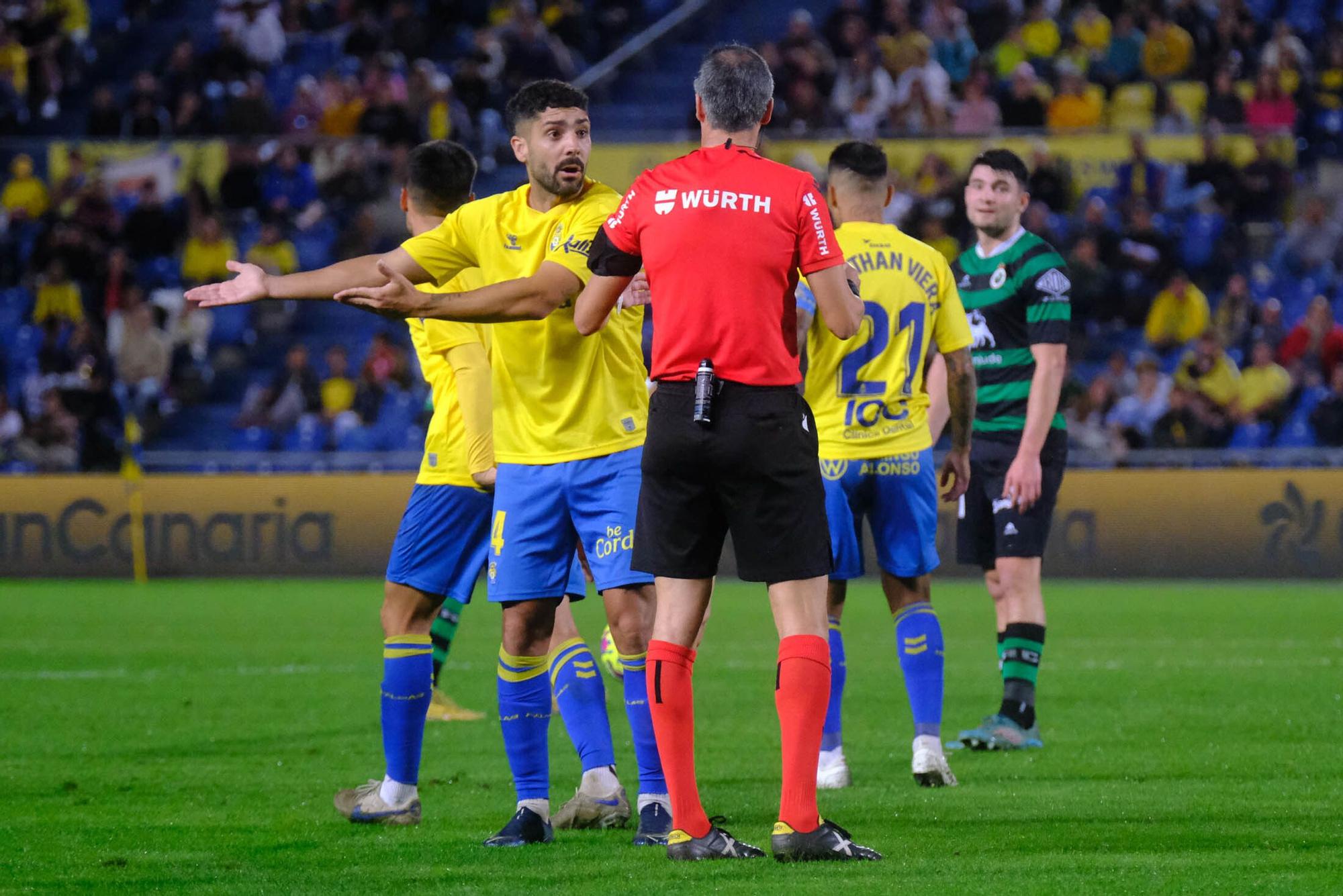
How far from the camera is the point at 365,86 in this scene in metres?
24.8

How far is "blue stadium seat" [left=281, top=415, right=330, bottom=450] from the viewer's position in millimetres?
20875

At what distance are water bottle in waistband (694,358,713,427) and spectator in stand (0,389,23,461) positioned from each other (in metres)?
17.3

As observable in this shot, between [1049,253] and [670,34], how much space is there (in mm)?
18590

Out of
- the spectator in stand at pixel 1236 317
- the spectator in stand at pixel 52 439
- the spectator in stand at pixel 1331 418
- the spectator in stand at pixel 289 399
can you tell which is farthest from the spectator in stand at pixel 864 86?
the spectator in stand at pixel 52 439

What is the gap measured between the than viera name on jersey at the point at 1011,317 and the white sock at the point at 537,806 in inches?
130

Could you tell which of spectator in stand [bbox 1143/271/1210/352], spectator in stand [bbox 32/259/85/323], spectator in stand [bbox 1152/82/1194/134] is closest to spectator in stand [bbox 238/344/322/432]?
spectator in stand [bbox 32/259/85/323]

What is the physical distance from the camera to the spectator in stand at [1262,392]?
1920 cm

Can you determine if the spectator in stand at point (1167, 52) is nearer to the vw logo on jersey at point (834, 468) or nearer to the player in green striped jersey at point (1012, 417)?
the player in green striped jersey at point (1012, 417)

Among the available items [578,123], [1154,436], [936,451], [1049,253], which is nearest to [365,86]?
[936,451]

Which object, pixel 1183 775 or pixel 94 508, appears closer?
pixel 1183 775

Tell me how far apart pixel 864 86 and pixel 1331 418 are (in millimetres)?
7612

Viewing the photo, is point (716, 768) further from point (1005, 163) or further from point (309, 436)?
point (309, 436)

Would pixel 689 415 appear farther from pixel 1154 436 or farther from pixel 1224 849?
pixel 1154 436

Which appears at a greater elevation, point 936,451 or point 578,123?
point 578,123
